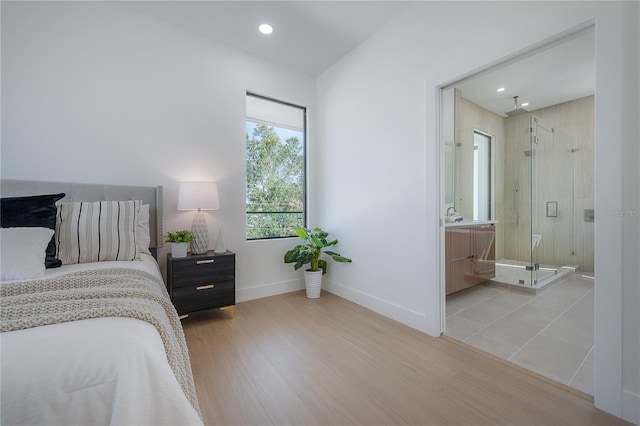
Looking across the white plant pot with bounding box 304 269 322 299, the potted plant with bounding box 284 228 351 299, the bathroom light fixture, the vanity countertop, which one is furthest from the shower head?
the bathroom light fixture

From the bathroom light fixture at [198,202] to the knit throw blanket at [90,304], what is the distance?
1.26m

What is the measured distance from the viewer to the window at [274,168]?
3291 mm

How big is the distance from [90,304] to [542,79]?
288 centimetres

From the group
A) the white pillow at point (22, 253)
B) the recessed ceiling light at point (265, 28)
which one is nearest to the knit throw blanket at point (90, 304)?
the white pillow at point (22, 253)

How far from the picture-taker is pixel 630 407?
137 cm

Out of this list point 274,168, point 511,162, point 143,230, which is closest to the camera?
point 511,162

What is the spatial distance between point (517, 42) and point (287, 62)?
2.43 meters

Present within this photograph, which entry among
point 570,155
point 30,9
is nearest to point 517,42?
point 570,155

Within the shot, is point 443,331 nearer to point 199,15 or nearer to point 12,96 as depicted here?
point 199,15

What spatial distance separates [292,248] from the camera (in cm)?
353

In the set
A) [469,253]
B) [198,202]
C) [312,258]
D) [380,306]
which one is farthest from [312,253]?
[469,253]

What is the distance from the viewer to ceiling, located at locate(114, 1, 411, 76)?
8.07 feet

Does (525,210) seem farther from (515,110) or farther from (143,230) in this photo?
(143,230)

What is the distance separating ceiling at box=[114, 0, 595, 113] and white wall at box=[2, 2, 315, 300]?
216 millimetres
